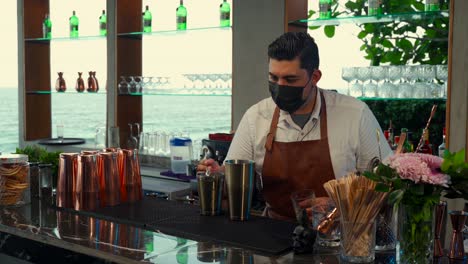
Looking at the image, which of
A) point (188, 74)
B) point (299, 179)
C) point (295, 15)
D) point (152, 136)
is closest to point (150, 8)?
point (188, 74)

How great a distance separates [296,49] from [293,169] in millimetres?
585

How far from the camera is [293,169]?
113 inches

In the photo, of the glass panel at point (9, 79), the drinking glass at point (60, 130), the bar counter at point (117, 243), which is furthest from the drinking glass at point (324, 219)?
the glass panel at point (9, 79)

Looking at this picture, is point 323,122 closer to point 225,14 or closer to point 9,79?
point 225,14

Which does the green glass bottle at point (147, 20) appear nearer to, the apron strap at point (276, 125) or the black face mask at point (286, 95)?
the apron strap at point (276, 125)

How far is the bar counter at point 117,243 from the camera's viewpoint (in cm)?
193

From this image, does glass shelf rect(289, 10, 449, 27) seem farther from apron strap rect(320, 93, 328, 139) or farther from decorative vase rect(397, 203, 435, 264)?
decorative vase rect(397, 203, 435, 264)

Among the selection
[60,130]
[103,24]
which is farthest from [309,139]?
[60,130]

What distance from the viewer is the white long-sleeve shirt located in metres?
2.84

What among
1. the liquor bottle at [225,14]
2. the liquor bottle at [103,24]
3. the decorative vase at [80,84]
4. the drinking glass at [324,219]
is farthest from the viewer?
the decorative vase at [80,84]

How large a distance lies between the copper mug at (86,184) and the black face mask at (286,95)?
86 centimetres

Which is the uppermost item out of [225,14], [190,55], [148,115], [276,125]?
[225,14]

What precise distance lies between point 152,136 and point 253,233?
296cm

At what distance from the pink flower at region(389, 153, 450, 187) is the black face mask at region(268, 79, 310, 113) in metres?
1.00
